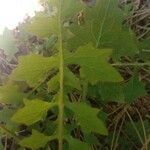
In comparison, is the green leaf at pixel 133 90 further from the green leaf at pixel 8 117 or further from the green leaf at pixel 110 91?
the green leaf at pixel 8 117

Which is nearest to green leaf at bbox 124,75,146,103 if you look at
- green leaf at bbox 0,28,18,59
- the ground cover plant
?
the ground cover plant

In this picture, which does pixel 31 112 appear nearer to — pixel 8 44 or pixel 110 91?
pixel 110 91

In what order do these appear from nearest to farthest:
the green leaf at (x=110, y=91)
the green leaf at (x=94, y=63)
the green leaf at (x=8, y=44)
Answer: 1. the green leaf at (x=94, y=63)
2. the green leaf at (x=110, y=91)
3. the green leaf at (x=8, y=44)

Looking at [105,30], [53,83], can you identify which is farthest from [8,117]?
[105,30]

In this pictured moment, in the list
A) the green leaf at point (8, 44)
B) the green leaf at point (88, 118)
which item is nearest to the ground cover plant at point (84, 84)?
the green leaf at point (88, 118)

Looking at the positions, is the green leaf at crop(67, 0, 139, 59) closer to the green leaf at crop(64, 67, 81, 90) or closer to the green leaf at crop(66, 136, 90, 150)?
the green leaf at crop(64, 67, 81, 90)

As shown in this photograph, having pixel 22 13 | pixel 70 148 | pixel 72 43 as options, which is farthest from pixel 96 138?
pixel 22 13
